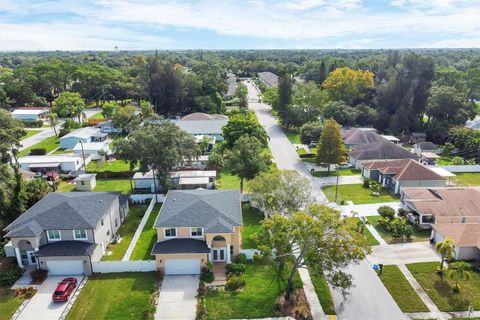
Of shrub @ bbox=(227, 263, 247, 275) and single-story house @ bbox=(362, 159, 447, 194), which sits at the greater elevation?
single-story house @ bbox=(362, 159, 447, 194)

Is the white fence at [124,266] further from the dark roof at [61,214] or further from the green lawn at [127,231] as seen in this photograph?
the dark roof at [61,214]

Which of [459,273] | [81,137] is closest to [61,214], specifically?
[459,273]

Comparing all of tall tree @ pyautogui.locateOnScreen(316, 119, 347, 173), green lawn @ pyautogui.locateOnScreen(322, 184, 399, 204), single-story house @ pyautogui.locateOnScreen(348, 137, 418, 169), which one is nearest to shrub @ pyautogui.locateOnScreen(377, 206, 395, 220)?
green lawn @ pyautogui.locateOnScreen(322, 184, 399, 204)

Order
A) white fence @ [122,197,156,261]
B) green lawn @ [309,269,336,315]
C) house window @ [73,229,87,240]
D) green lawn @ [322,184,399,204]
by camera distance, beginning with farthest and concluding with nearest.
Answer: green lawn @ [322,184,399,204]
white fence @ [122,197,156,261]
house window @ [73,229,87,240]
green lawn @ [309,269,336,315]

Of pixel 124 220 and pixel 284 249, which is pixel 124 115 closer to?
pixel 124 220

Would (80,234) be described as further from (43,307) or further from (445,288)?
(445,288)

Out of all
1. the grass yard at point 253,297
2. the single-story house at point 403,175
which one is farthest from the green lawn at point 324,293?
the single-story house at point 403,175

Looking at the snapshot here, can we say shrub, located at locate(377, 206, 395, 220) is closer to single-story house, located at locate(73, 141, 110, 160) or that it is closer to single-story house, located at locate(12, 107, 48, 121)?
single-story house, located at locate(73, 141, 110, 160)
